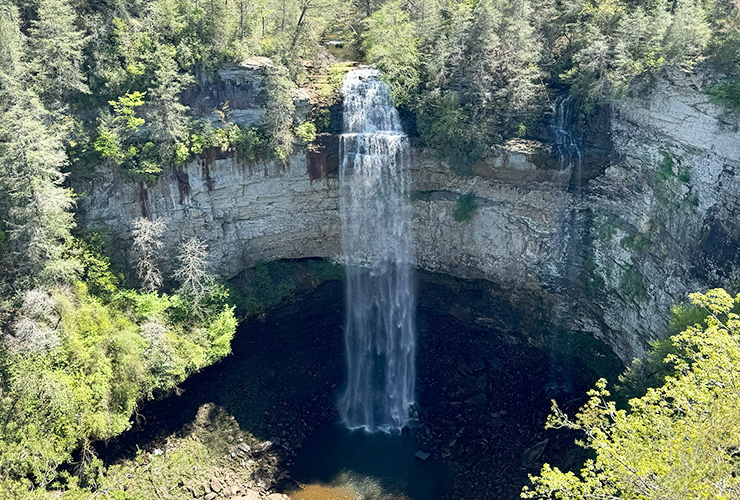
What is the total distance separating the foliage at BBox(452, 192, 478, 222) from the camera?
24156 millimetres

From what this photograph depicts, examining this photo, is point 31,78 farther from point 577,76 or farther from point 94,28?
point 577,76

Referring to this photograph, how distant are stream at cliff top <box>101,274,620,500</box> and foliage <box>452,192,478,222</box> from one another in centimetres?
335

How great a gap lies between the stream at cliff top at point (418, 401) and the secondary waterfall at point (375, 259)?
0.70m

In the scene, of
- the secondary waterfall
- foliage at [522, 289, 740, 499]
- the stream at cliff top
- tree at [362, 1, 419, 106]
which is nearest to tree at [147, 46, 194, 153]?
the secondary waterfall

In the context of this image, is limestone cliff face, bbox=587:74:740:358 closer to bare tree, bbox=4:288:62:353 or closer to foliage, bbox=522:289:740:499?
foliage, bbox=522:289:740:499

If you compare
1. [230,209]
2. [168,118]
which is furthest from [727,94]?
[168,118]

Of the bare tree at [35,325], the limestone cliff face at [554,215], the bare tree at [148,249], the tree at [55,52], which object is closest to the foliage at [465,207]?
the limestone cliff face at [554,215]

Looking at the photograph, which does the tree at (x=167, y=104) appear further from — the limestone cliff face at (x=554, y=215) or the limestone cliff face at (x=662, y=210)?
the limestone cliff face at (x=662, y=210)

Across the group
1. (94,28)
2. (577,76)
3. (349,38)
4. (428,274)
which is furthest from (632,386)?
(94,28)

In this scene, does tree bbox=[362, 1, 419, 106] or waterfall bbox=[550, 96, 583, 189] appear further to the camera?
tree bbox=[362, 1, 419, 106]

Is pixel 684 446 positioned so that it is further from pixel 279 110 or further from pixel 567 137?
pixel 279 110

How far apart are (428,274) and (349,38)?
484 inches

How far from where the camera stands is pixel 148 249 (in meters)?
21.7

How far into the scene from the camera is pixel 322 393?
952 inches
